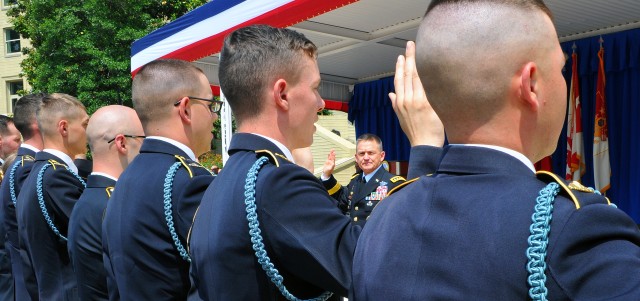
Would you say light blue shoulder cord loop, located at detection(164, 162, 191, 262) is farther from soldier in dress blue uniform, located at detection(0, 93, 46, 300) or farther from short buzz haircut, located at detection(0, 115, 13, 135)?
short buzz haircut, located at detection(0, 115, 13, 135)

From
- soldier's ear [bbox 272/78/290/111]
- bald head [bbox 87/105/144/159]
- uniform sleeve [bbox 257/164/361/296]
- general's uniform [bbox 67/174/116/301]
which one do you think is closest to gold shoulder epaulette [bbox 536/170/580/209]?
uniform sleeve [bbox 257/164/361/296]

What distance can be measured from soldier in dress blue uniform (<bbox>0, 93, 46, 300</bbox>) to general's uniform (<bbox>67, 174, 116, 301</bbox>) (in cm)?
126

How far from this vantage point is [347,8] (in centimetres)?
529

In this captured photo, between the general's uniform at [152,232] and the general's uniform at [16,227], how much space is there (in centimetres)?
199

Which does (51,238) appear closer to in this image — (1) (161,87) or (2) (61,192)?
(2) (61,192)

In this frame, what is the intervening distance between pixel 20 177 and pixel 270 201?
10.8ft

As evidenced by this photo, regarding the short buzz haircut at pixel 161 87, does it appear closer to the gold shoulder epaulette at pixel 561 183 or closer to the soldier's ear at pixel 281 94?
the soldier's ear at pixel 281 94

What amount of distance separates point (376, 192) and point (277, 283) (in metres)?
5.34

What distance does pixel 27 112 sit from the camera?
4574 mm

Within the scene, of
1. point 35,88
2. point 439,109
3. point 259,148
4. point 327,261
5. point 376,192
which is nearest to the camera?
point 439,109

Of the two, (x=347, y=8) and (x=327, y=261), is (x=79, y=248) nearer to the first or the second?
(x=327, y=261)

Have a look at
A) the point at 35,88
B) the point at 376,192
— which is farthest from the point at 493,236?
the point at 35,88

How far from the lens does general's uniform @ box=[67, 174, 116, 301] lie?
9.96ft

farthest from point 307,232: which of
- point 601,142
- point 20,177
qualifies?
point 601,142
